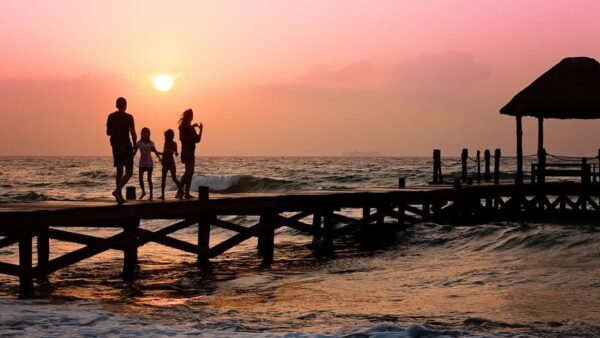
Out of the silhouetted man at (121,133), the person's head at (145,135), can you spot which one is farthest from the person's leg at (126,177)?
the person's head at (145,135)

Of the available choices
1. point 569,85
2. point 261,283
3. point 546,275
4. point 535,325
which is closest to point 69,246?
point 261,283

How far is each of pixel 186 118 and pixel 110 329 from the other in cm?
550

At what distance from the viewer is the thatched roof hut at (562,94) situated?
78.2ft

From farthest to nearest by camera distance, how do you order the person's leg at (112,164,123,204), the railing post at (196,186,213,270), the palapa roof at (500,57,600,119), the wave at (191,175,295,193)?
the wave at (191,175,295,193)
the palapa roof at (500,57,600,119)
the railing post at (196,186,213,270)
the person's leg at (112,164,123,204)

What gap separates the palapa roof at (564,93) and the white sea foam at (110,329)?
16170 millimetres

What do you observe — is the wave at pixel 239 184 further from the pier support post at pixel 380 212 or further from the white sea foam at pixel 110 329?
the white sea foam at pixel 110 329

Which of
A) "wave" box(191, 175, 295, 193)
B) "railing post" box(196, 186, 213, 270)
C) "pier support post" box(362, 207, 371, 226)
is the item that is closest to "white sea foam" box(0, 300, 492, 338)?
"railing post" box(196, 186, 213, 270)

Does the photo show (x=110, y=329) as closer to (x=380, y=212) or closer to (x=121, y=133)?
(x=121, y=133)

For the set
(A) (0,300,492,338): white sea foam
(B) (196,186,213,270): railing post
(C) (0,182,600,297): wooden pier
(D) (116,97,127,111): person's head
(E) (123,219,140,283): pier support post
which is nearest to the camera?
(A) (0,300,492,338): white sea foam

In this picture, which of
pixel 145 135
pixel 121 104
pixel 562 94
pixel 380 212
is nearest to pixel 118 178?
pixel 121 104

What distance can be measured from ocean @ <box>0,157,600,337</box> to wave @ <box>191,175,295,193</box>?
120 feet

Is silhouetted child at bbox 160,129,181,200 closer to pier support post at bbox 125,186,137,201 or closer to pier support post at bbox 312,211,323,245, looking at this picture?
pier support post at bbox 125,186,137,201

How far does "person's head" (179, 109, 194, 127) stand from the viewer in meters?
14.2

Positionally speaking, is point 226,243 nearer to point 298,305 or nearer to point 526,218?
point 298,305
